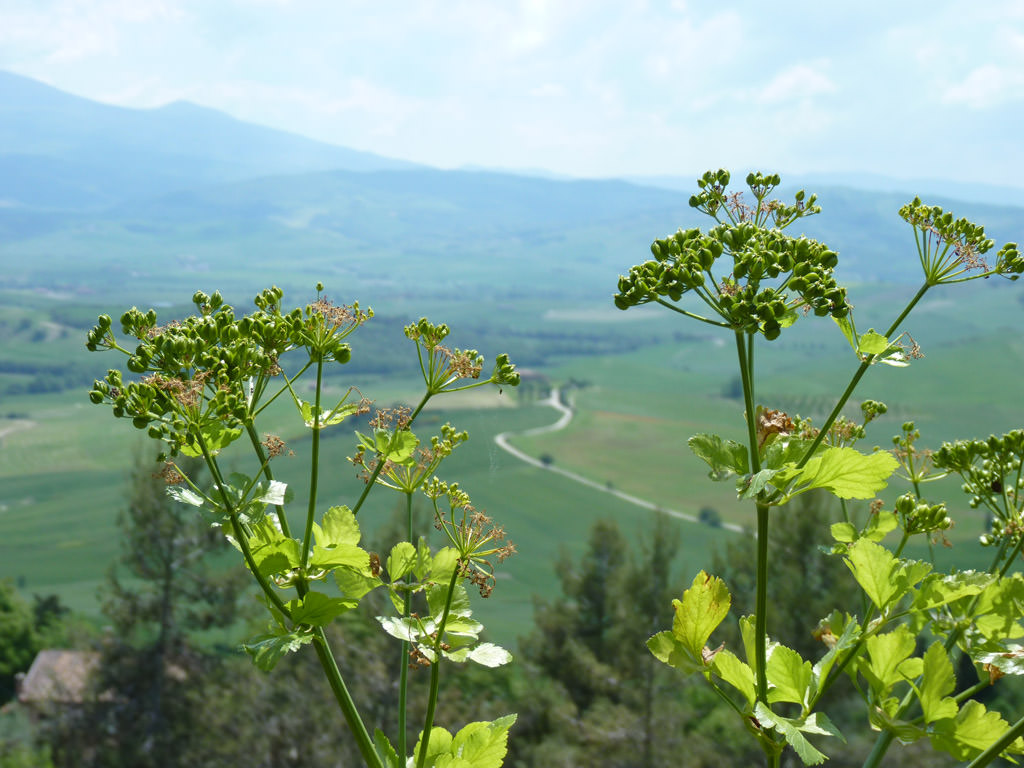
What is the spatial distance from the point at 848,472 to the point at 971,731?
72 centimetres

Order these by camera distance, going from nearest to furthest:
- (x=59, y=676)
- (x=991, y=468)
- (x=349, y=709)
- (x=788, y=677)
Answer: (x=349, y=709) < (x=788, y=677) < (x=991, y=468) < (x=59, y=676)

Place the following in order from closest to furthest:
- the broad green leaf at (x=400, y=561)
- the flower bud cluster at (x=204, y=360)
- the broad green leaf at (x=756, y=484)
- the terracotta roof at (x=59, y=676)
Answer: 1. the broad green leaf at (x=756, y=484)
2. the flower bud cluster at (x=204, y=360)
3. the broad green leaf at (x=400, y=561)
4. the terracotta roof at (x=59, y=676)

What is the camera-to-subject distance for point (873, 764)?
6.12 feet

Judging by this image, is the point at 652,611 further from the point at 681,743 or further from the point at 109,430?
the point at 109,430

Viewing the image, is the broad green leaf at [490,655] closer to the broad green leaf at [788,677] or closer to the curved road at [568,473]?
the broad green leaf at [788,677]

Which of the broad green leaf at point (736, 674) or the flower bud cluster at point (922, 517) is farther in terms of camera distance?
the flower bud cluster at point (922, 517)

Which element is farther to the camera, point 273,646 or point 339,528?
point 339,528

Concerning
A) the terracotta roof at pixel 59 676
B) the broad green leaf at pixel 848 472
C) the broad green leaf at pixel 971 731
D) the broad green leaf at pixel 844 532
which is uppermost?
the broad green leaf at pixel 848 472

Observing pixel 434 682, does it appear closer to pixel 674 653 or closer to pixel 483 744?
pixel 483 744

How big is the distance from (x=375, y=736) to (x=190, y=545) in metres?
40.0

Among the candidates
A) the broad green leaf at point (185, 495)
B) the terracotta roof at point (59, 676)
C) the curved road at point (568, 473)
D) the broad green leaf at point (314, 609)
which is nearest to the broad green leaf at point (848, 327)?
the broad green leaf at point (314, 609)

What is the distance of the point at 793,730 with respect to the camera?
1.78m

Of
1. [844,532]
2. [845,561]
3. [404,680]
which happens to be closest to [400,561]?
[404,680]

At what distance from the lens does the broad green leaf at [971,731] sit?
1950 millimetres
